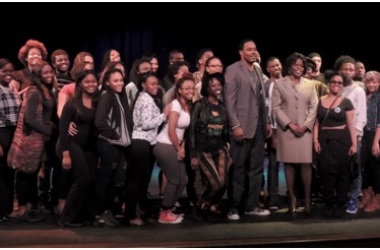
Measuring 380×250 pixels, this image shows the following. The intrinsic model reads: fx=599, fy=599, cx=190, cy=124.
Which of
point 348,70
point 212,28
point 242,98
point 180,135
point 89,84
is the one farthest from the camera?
point 212,28

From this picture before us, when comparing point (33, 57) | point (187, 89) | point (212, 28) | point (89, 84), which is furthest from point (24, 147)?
point (212, 28)

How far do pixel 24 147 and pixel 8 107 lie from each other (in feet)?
1.17

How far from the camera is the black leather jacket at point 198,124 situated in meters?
4.72

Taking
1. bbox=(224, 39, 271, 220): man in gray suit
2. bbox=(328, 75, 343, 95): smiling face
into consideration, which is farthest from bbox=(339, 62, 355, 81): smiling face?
bbox=(224, 39, 271, 220): man in gray suit

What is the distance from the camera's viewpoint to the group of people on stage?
181 inches

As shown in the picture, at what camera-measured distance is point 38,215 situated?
486cm

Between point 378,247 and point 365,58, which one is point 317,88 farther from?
point 365,58

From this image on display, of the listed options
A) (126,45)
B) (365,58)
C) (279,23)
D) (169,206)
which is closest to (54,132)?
(169,206)

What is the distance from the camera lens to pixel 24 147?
4660 mm

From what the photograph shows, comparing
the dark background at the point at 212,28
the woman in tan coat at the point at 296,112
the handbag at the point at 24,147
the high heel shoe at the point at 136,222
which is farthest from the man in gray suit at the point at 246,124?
the dark background at the point at 212,28

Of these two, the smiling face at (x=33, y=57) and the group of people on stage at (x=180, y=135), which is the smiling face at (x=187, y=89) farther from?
the smiling face at (x=33, y=57)

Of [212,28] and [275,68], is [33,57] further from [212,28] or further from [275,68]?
[212,28]

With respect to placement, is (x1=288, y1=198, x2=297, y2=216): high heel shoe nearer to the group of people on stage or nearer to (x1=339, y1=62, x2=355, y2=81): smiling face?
the group of people on stage

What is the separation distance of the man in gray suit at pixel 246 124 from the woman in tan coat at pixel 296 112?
15 cm
